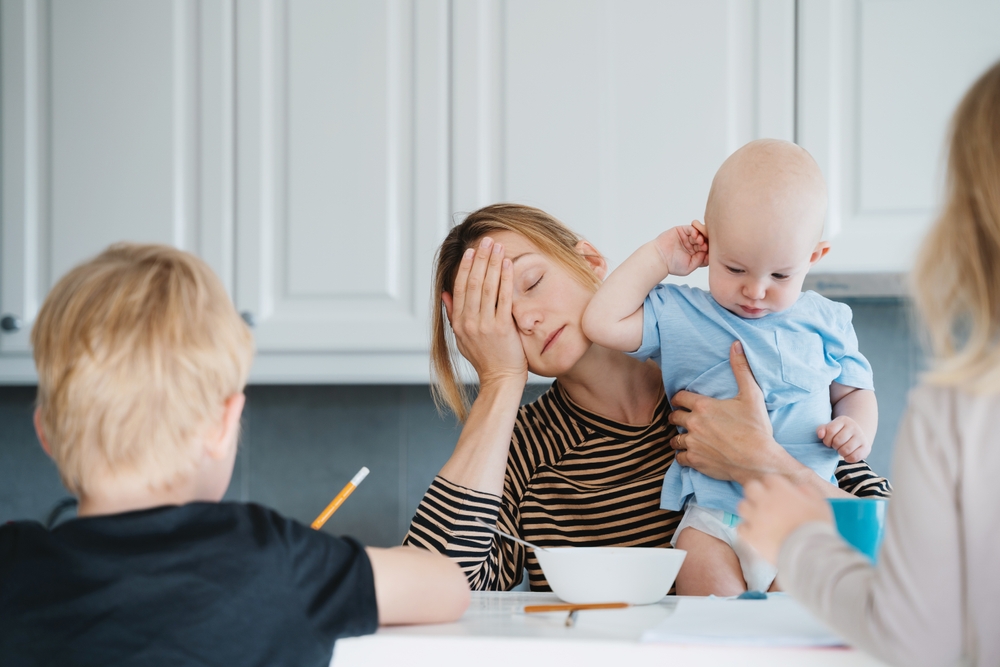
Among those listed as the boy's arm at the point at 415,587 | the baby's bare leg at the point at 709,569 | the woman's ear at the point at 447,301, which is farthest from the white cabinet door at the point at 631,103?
the boy's arm at the point at 415,587

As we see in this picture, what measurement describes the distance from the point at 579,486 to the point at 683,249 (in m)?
0.39

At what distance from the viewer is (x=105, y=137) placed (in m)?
1.87

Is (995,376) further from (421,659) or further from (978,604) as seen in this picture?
(421,659)

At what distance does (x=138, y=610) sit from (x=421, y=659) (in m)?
0.22

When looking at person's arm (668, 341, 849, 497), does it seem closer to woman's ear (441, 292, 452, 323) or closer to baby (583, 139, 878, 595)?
baby (583, 139, 878, 595)

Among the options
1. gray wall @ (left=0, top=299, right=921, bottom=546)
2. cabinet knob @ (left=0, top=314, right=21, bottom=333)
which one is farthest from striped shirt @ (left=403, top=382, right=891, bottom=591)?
cabinet knob @ (left=0, top=314, right=21, bottom=333)

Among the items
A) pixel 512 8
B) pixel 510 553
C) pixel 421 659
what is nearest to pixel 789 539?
pixel 421 659

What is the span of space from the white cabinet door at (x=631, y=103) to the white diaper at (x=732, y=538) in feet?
2.12

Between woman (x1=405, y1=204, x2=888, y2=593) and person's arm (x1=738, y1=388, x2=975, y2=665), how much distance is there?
1.79 feet

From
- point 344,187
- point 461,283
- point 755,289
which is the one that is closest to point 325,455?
point 344,187

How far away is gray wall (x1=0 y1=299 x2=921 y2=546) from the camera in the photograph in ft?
7.20

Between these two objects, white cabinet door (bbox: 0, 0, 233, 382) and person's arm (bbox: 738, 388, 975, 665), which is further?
white cabinet door (bbox: 0, 0, 233, 382)

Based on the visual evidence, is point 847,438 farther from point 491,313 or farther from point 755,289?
point 491,313

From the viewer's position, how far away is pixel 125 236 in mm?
1855
